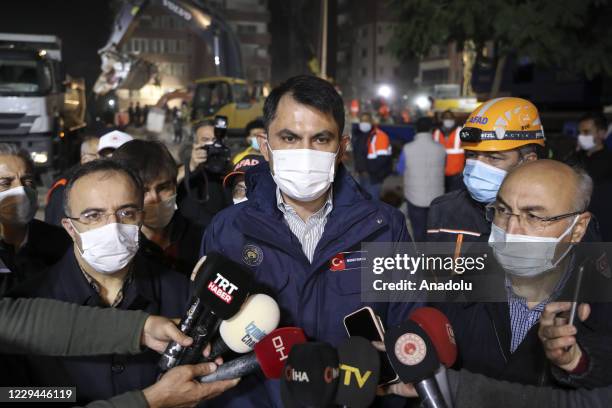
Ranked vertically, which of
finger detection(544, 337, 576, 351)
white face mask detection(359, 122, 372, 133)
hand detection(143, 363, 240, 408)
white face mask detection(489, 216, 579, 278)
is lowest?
hand detection(143, 363, 240, 408)

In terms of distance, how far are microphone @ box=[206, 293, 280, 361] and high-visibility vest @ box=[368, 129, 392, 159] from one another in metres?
7.41

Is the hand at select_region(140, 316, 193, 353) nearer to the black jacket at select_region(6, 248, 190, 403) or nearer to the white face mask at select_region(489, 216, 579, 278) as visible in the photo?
the black jacket at select_region(6, 248, 190, 403)

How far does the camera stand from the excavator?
17.5 metres

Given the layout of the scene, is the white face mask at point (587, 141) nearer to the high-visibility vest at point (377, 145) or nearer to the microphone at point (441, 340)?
the high-visibility vest at point (377, 145)

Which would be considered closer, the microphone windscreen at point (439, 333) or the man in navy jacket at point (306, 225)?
the microphone windscreen at point (439, 333)

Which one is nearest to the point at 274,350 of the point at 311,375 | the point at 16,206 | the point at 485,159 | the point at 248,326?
the point at 248,326

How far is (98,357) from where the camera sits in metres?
2.11

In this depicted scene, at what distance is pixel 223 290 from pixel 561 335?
972 millimetres

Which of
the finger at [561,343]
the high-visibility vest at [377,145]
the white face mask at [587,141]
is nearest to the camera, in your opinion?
the finger at [561,343]

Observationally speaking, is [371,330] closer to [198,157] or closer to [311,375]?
[311,375]

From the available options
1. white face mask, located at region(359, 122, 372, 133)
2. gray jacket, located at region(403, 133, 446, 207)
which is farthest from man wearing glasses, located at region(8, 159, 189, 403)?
white face mask, located at region(359, 122, 372, 133)

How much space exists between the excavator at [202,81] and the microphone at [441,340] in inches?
623

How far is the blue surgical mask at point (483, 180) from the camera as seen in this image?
310cm

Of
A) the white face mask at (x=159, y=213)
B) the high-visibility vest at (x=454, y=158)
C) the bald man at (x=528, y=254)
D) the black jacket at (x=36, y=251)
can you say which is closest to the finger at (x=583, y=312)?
the bald man at (x=528, y=254)
